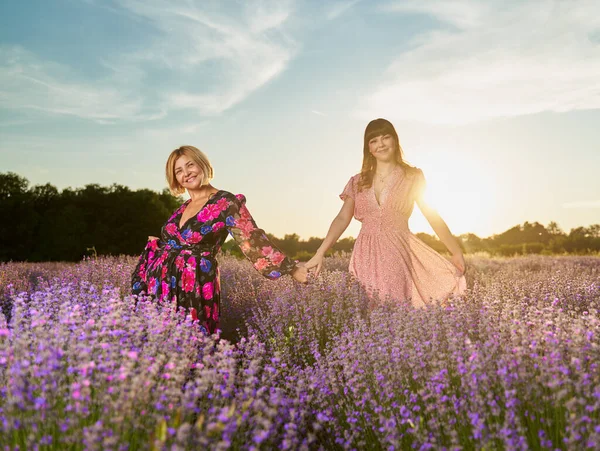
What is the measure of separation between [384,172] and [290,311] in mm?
1386

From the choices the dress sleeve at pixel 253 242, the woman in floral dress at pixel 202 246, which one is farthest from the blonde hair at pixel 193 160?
the dress sleeve at pixel 253 242

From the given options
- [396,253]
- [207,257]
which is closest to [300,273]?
[207,257]

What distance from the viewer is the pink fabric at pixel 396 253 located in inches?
175

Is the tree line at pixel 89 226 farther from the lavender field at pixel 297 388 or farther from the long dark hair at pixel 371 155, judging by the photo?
the lavender field at pixel 297 388

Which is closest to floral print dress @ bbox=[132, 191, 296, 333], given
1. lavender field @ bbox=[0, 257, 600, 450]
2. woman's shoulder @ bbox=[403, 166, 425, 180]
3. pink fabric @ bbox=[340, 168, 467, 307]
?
lavender field @ bbox=[0, 257, 600, 450]

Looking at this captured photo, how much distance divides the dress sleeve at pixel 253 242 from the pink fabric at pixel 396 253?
2.82 ft

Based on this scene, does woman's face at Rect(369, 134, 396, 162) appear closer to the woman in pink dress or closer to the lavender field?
the woman in pink dress

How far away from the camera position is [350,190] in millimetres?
4684

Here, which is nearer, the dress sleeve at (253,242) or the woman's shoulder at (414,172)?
the dress sleeve at (253,242)

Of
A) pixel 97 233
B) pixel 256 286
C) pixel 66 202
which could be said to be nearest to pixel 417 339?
pixel 256 286

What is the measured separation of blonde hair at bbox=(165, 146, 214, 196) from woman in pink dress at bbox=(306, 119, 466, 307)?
1.07m

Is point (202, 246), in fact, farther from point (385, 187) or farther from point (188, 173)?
point (385, 187)

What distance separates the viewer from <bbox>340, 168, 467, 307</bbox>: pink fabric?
14.6 ft

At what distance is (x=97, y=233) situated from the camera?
2153 cm
